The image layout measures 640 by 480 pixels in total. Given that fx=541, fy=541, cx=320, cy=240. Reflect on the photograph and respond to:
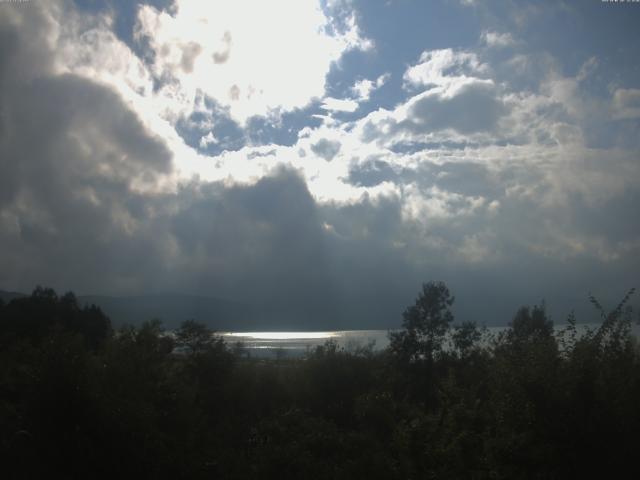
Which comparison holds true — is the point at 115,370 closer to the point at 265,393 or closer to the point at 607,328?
the point at 607,328

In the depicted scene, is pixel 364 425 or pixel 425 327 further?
pixel 425 327

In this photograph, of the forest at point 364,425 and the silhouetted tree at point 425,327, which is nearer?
the forest at point 364,425

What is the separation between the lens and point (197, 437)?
746 inches

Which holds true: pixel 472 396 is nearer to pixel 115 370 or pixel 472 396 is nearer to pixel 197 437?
pixel 197 437

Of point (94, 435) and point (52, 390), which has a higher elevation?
point (52, 390)

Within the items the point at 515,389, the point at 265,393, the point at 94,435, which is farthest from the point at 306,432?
the point at 265,393

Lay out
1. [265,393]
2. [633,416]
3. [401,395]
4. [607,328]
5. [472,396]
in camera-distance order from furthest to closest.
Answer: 1. [265,393]
2. [401,395]
3. [472,396]
4. [607,328]
5. [633,416]

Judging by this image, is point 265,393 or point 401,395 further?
point 265,393

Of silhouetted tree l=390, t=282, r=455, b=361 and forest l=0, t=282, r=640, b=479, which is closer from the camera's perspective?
forest l=0, t=282, r=640, b=479

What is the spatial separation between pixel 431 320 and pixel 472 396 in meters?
35.2

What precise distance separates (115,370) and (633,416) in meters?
16.0

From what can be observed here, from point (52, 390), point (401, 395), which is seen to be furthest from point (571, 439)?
point (401, 395)

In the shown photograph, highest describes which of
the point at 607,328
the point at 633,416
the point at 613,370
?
the point at 607,328

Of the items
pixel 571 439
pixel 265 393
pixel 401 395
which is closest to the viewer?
pixel 571 439
